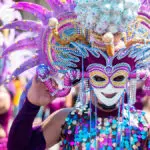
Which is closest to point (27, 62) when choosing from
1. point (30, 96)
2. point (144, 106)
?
point (30, 96)

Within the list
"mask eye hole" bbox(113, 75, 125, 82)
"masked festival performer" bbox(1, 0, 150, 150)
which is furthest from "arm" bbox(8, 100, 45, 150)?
"mask eye hole" bbox(113, 75, 125, 82)

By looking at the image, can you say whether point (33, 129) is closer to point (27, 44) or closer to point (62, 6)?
point (27, 44)

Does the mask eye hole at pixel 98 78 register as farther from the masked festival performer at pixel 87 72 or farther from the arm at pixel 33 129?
the arm at pixel 33 129

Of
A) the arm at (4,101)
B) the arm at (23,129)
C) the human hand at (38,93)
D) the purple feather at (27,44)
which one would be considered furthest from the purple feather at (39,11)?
the arm at (4,101)

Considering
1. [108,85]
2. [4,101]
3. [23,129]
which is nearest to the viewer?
[108,85]

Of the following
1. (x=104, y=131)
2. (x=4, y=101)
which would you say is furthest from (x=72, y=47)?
(x=4, y=101)

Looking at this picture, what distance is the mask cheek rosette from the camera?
7.02 ft

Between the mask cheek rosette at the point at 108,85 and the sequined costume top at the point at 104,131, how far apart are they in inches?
3.9

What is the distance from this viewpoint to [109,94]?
7.07ft

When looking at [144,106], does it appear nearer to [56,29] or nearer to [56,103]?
[56,103]

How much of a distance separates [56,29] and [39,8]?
175mm

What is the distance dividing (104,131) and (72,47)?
1.30 feet

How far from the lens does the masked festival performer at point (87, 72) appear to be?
210cm

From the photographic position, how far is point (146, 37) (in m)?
2.19
